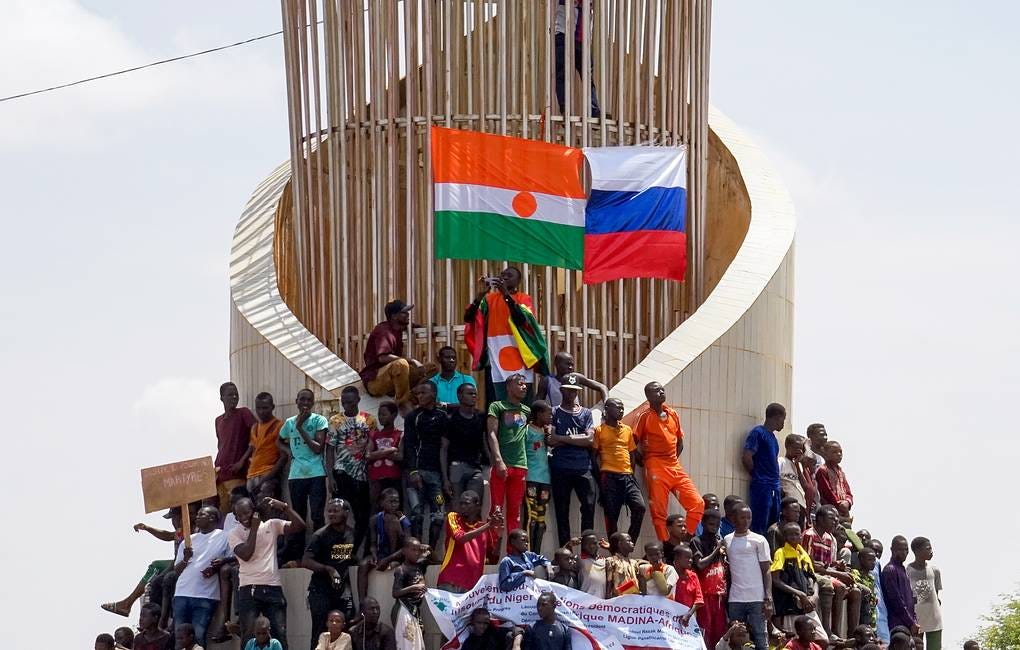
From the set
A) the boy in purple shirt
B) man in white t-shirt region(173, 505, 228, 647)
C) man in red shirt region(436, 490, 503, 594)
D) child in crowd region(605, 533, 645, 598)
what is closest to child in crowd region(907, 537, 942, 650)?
the boy in purple shirt

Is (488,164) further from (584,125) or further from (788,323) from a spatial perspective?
(788,323)

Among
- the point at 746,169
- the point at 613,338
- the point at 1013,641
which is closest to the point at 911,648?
the point at 613,338

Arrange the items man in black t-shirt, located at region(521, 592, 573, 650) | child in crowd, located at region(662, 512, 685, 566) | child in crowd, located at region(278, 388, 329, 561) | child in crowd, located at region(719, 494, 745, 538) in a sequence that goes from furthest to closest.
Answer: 1. child in crowd, located at region(278, 388, 329, 561)
2. child in crowd, located at region(719, 494, 745, 538)
3. child in crowd, located at region(662, 512, 685, 566)
4. man in black t-shirt, located at region(521, 592, 573, 650)

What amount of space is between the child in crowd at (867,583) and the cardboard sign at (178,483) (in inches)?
229

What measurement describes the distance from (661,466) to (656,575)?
1.60 m

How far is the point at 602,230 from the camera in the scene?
869 inches

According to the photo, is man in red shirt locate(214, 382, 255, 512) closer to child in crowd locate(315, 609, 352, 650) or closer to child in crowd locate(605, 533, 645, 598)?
child in crowd locate(315, 609, 352, 650)

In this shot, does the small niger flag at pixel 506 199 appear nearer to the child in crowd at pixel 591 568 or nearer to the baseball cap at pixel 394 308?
the baseball cap at pixel 394 308

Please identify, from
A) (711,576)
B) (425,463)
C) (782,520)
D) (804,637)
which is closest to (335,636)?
(425,463)

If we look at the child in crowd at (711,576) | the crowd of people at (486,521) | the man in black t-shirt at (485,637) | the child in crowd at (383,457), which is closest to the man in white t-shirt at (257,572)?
the crowd of people at (486,521)

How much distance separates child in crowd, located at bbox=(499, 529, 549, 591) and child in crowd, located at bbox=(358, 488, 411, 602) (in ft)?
3.08

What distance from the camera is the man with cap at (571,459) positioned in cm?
1950

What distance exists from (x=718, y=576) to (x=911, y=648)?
7.08ft

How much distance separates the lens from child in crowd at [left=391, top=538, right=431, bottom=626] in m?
18.4
